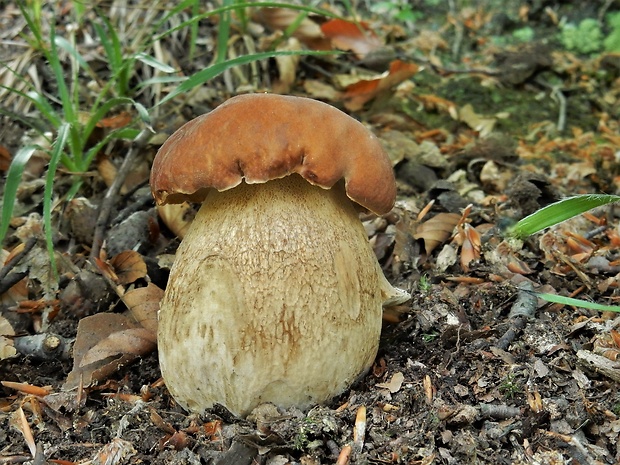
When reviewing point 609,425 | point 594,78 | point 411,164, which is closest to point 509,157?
point 411,164

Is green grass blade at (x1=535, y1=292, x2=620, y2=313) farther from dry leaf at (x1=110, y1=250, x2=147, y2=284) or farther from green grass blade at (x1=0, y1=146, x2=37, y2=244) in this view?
green grass blade at (x1=0, y1=146, x2=37, y2=244)

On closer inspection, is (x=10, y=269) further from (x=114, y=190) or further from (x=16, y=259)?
(x=114, y=190)

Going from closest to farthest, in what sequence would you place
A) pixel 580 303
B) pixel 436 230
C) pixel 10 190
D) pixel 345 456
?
pixel 345 456 → pixel 580 303 → pixel 10 190 → pixel 436 230

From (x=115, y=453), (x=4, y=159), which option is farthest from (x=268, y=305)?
(x=4, y=159)

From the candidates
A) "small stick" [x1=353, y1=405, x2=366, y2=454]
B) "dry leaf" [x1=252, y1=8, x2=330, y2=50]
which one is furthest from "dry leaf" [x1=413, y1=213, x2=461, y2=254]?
"dry leaf" [x1=252, y1=8, x2=330, y2=50]

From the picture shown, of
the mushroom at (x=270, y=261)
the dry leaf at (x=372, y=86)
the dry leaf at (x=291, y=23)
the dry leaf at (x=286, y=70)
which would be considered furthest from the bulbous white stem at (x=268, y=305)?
the dry leaf at (x=291, y=23)

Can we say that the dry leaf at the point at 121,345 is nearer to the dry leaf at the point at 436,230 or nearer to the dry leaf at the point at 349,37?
the dry leaf at the point at 436,230
